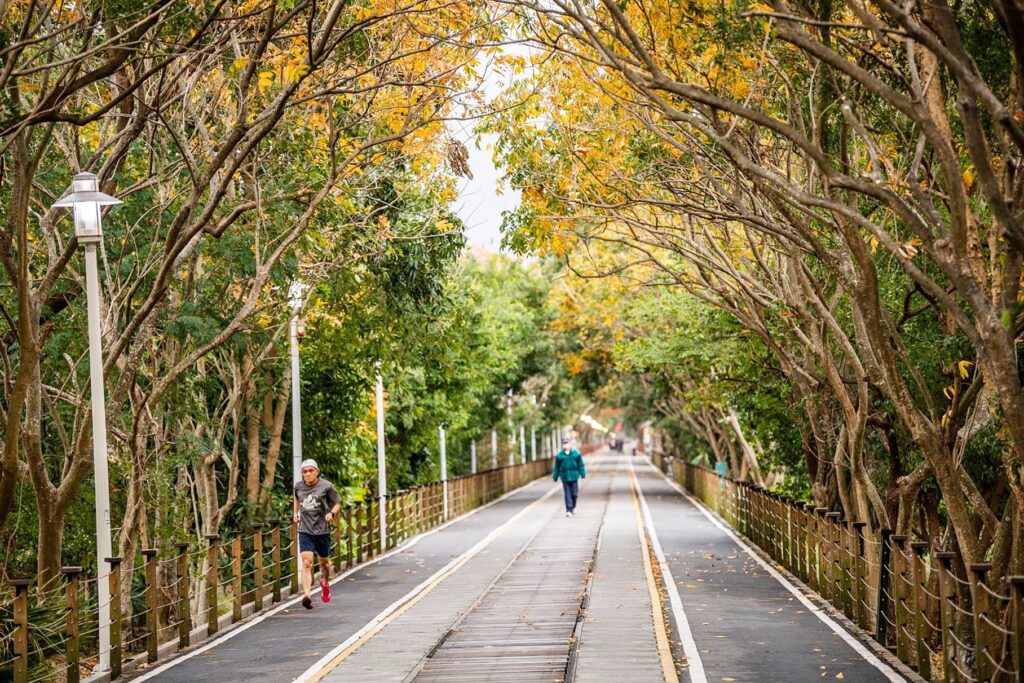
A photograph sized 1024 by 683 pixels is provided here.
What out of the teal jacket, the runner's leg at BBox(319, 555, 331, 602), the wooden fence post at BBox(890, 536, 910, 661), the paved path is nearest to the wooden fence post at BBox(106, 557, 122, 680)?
the paved path

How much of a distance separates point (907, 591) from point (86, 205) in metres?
8.36

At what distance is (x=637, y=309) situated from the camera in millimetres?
32750

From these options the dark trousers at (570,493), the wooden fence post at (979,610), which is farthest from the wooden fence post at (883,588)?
the dark trousers at (570,493)

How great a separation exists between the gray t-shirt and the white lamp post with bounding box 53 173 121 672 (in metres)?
4.21

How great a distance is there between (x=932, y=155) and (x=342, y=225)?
26.0 feet

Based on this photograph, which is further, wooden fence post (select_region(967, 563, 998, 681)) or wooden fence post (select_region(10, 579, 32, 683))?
wooden fence post (select_region(10, 579, 32, 683))

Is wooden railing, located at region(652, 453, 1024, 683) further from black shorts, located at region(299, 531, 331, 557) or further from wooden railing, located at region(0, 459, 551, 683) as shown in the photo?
wooden railing, located at region(0, 459, 551, 683)

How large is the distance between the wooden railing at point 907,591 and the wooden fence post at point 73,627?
277 inches

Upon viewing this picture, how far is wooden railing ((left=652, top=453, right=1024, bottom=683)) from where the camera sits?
9.45m

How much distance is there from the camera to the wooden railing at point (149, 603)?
1092 centimetres

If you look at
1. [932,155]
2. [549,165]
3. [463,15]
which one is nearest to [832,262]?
[932,155]

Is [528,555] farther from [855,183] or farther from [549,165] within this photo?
[855,183]

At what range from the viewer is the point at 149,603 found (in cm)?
1288

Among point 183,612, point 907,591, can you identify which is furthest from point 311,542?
point 907,591
